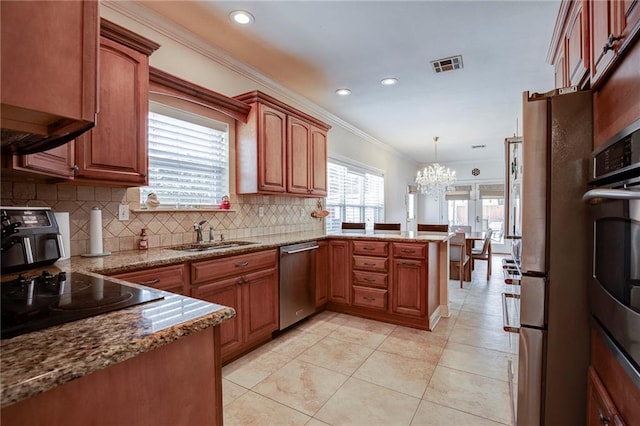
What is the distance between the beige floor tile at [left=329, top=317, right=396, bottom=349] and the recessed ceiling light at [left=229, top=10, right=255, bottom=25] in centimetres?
286

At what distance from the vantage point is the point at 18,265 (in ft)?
4.62

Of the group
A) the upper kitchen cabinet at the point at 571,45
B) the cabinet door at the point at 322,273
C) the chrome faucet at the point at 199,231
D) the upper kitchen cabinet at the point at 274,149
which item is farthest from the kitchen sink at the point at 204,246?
the upper kitchen cabinet at the point at 571,45

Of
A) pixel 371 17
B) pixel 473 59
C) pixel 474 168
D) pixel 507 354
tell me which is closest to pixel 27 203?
pixel 371 17

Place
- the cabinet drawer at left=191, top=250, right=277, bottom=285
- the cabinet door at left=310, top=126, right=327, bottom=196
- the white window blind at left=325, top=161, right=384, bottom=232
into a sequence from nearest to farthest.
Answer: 1. the cabinet drawer at left=191, top=250, right=277, bottom=285
2. the cabinet door at left=310, top=126, right=327, bottom=196
3. the white window blind at left=325, top=161, right=384, bottom=232

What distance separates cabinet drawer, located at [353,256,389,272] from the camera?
327cm

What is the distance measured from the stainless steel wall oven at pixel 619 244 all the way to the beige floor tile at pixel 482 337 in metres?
1.73

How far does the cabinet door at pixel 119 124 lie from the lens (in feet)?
6.11

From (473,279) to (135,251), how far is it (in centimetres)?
506

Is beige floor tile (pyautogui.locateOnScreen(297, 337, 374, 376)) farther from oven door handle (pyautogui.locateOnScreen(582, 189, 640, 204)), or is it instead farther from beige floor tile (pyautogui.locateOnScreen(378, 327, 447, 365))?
oven door handle (pyautogui.locateOnScreen(582, 189, 640, 204))

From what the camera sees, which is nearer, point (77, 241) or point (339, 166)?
point (77, 241)

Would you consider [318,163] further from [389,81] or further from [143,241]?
[143,241]

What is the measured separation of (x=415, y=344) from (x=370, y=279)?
0.81m

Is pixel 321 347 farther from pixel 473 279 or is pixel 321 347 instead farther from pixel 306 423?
pixel 473 279

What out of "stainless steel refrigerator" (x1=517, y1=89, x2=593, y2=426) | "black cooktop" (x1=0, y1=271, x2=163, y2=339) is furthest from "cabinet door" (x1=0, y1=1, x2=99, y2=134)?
"stainless steel refrigerator" (x1=517, y1=89, x2=593, y2=426)
